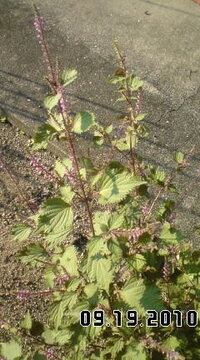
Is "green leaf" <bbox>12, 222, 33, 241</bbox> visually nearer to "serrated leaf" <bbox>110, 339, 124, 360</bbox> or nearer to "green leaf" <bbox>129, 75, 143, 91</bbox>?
"serrated leaf" <bbox>110, 339, 124, 360</bbox>

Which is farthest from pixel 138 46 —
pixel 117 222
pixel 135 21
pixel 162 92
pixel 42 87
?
pixel 117 222

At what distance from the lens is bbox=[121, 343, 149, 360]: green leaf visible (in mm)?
2014

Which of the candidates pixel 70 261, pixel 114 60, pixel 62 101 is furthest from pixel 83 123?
pixel 114 60

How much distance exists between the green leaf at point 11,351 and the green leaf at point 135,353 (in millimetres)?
474

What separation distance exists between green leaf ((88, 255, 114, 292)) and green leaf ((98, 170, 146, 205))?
261mm

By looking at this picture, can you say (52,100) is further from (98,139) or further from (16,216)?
(16,216)

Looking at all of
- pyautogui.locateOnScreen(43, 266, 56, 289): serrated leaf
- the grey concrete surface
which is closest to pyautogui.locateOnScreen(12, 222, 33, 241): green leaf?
pyautogui.locateOnScreen(43, 266, 56, 289): serrated leaf

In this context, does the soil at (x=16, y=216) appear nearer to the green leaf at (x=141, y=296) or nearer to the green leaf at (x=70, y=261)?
the green leaf at (x=70, y=261)

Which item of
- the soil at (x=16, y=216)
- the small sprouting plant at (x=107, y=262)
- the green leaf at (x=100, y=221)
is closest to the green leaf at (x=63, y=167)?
the small sprouting plant at (x=107, y=262)

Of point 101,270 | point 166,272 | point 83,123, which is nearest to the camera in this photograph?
point 83,123

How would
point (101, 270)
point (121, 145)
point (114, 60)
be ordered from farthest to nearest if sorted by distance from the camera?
point (114, 60)
point (121, 145)
point (101, 270)

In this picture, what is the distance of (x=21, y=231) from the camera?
91.4 inches

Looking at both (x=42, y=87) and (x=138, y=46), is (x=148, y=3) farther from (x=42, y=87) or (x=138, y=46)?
(x=42, y=87)

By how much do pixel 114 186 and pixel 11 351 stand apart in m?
0.83
